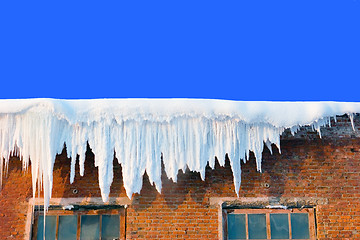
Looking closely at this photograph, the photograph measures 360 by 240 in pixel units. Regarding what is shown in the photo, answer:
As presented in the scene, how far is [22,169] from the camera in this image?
22.5ft

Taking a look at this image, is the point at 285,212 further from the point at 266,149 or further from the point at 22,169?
the point at 22,169

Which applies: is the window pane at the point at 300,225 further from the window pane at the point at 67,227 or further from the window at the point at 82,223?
the window pane at the point at 67,227

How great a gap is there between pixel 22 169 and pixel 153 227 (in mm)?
2285

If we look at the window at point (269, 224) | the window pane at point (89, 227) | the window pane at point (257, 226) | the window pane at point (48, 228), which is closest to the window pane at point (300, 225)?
the window at point (269, 224)

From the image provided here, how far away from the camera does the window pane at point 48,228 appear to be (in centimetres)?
661

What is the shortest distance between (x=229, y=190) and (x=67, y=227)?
Result: 2.55 metres

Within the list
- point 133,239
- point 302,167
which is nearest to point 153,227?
point 133,239

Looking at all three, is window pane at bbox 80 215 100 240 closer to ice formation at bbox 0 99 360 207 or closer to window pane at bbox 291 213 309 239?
ice formation at bbox 0 99 360 207

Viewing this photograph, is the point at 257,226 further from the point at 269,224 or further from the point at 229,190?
the point at 229,190

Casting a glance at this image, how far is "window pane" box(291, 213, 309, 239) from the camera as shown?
6.57 metres

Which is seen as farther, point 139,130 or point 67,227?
point 67,227

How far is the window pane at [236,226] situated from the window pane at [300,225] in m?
0.76

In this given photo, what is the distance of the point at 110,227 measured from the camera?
662 cm

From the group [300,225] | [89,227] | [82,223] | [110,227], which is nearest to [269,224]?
[300,225]
